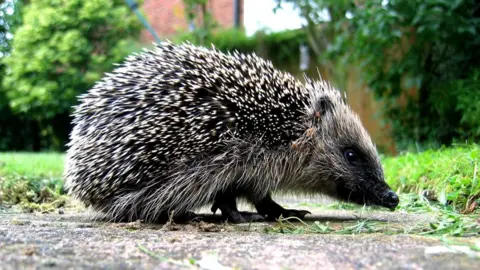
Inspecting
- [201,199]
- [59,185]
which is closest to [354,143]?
[201,199]

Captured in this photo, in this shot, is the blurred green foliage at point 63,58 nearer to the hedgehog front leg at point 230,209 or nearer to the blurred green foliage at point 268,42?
the blurred green foliage at point 268,42

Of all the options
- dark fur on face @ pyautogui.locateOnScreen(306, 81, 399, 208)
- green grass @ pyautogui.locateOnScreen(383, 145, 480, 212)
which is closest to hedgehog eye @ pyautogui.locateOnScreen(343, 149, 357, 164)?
dark fur on face @ pyautogui.locateOnScreen(306, 81, 399, 208)

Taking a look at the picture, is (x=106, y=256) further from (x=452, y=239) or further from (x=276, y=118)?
(x=276, y=118)

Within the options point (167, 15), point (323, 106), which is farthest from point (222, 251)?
point (167, 15)

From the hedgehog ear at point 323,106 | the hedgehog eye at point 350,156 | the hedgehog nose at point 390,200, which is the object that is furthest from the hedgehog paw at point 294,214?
the hedgehog ear at point 323,106

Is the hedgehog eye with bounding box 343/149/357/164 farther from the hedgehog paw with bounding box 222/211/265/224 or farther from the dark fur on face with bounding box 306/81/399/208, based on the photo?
the hedgehog paw with bounding box 222/211/265/224

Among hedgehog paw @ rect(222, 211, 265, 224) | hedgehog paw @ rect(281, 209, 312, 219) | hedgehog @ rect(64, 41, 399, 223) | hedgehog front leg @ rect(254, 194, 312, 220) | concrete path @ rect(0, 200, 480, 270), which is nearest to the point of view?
concrete path @ rect(0, 200, 480, 270)

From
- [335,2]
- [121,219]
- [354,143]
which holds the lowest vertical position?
[121,219]
